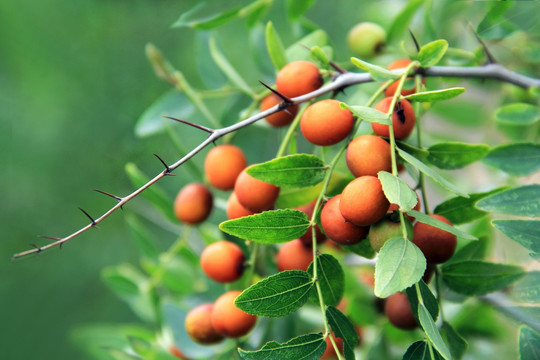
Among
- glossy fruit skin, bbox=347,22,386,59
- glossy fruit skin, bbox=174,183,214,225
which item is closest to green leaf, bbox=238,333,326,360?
glossy fruit skin, bbox=174,183,214,225

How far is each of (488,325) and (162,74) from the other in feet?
2.07

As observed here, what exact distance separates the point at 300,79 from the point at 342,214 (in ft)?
0.57

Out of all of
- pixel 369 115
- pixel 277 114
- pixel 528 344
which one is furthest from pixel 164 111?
pixel 528 344

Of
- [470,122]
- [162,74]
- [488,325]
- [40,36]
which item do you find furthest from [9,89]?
[488,325]

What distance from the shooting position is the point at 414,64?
0.56m

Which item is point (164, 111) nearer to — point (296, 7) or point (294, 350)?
point (296, 7)

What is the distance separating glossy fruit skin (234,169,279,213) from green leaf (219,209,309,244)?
0.17 ft

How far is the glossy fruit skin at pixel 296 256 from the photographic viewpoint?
23.2 inches

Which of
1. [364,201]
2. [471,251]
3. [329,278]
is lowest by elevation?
[471,251]

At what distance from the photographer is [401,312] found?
0.60 metres

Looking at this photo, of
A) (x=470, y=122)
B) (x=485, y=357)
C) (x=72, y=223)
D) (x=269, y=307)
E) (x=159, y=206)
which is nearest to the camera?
(x=269, y=307)

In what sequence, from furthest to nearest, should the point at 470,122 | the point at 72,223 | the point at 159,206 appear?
the point at 72,223, the point at 470,122, the point at 159,206

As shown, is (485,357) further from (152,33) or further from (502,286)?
(152,33)

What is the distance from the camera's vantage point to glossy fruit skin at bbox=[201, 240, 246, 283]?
64cm
